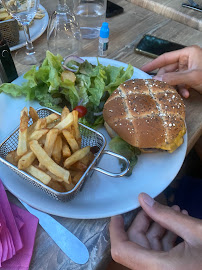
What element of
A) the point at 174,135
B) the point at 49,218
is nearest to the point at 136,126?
the point at 174,135

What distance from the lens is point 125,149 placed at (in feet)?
3.96

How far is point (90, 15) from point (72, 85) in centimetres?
103

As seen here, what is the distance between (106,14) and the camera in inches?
85.4

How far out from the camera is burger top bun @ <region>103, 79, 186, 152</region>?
116 centimetres

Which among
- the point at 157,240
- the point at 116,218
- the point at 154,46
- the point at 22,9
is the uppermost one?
the point at 22,9

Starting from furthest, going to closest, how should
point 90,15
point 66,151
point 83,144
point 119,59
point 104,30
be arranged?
point 90,15, point 119,59, point 104,30, point 83,144, point 66,151

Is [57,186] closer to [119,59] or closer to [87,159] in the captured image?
[87,159]

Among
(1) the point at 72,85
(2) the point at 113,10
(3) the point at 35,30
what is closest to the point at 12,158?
(1) the point at 72,85

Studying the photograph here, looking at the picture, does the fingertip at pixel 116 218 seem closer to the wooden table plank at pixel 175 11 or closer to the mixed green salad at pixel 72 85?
the mixed green salad at pixel 72 85

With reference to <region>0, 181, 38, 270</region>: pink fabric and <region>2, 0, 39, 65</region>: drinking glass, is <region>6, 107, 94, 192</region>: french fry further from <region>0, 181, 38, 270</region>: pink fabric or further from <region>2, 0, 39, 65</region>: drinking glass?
<region>2, 0, 39, 65</region>: drinking glass

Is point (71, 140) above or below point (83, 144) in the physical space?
above

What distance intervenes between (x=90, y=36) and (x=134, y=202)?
1506 mm

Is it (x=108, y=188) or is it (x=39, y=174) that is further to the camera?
(x=108, y=188)

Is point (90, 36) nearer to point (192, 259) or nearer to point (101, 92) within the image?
point (101, 92)
